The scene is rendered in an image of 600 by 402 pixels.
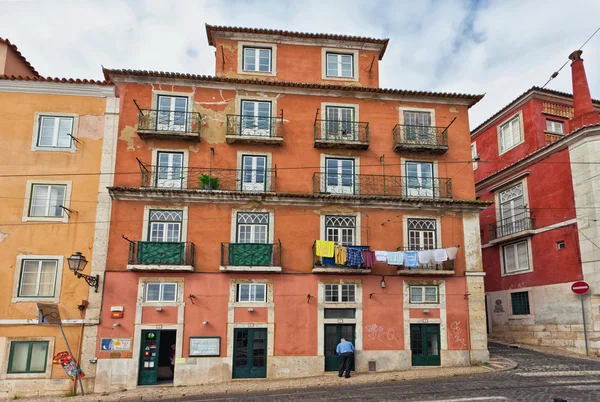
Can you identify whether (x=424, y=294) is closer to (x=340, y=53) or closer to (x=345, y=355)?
A: (x=345, y=355)

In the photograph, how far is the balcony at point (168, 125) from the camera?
19.0 metres

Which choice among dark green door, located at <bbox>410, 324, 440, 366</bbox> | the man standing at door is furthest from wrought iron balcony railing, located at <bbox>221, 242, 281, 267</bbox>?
dark green door, located at <bbox>410, 324, 440, 366</bbox>

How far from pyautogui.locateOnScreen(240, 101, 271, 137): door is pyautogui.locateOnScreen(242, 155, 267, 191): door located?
105 centimetres

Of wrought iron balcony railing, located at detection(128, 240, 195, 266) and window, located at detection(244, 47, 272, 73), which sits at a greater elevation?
window, located at detection(244, 47, 272, 73)

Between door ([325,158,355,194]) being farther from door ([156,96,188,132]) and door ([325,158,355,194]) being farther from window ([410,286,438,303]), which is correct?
door ([156,96,188,132])

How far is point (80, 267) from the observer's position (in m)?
17.1

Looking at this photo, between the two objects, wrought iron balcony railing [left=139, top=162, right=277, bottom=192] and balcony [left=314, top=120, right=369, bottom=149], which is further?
balcony [left=314, top=120, right=369, bottom=149]

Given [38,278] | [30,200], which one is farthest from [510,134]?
[38,278]

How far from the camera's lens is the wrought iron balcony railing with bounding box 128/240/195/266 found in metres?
17.8

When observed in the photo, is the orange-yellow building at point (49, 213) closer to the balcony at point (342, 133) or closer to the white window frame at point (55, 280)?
the white window frame at point (55, 280)

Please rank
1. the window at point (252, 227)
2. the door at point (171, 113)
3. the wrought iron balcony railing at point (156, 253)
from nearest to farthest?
the wrought iron balcony railing at point (156, 253) → the window at point (252, 227) → the door at point (171, 113)

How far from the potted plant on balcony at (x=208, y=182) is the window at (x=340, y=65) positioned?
24.7 ft

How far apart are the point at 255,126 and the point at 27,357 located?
481 inches

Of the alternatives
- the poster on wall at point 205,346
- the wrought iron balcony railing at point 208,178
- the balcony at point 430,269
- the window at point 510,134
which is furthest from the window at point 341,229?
the window at point 510,134
